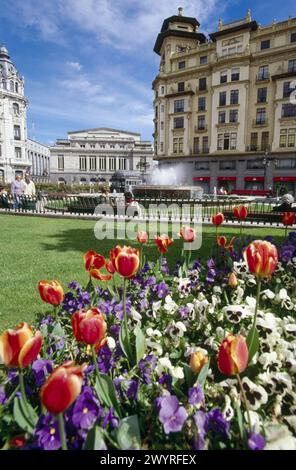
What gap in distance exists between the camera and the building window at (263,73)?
35.3m

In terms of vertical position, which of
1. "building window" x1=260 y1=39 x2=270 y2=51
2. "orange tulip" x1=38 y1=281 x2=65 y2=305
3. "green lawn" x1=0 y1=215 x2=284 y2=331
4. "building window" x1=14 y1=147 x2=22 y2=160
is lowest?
"green lawn" x1=0 y1=215 x2=284 y2=331

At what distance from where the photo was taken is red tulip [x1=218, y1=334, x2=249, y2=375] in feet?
4.00

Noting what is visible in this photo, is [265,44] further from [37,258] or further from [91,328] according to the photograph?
[91,328]

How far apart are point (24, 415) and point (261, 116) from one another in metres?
41.6

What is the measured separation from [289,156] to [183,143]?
47.2 feet

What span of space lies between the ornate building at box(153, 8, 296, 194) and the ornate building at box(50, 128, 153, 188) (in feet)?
159

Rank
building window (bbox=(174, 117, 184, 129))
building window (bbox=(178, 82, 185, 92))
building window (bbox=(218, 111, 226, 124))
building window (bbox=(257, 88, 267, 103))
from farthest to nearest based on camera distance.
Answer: building window (bbox=(174, 117, 184, 129)), building window (bbox=(178, 82, 185, 92)), building window (bbox=(218, 111, 226, 124)), building window (bbox=(257, 88, 267, 103))

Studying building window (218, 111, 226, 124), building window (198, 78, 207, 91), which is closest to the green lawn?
building window (218, 111, 226, 124)

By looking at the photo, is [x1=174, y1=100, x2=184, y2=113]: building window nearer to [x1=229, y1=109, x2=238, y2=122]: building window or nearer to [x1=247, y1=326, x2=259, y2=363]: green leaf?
[x1=229, y1=109, x2=238, y2=122]: building window

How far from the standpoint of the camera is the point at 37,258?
Result: 6.38 m

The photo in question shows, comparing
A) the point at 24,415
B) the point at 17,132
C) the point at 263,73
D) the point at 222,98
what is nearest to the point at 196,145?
the point at 222,98

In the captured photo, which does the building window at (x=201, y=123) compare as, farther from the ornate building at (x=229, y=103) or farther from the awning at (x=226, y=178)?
the awning at (x=226, y=178)

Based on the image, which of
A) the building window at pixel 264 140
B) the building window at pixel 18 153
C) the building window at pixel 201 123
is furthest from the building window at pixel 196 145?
the building window at pixel 18 153
